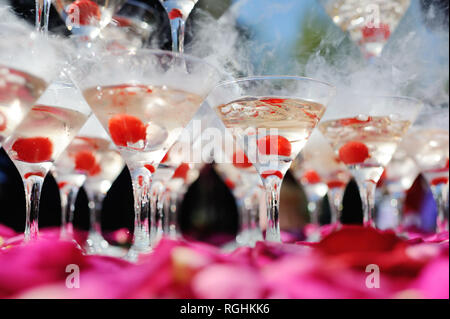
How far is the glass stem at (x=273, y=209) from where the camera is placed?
100cm

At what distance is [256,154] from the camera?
1.15 metres

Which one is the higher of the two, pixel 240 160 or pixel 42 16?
pixel 42 16

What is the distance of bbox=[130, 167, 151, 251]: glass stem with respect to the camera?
3.00ft

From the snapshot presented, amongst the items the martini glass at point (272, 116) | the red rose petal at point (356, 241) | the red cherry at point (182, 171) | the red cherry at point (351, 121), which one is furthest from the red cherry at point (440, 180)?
the red rose petal at point (356, 241)

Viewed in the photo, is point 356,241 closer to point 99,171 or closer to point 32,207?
point 32,207

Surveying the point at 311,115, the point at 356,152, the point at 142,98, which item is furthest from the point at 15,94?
the point at 356,152

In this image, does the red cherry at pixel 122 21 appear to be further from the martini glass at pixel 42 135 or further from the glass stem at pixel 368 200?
the glass stem at pixel 368 200

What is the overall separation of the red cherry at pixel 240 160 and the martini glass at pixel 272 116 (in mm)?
524

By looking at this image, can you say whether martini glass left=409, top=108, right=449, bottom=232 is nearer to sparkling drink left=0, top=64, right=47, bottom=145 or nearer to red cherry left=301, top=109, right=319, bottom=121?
red cherry left=301, top=109, right=319, bottom=121

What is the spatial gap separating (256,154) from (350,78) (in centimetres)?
65

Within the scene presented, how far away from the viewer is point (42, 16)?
3.62 ft

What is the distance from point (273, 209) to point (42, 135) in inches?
23.4

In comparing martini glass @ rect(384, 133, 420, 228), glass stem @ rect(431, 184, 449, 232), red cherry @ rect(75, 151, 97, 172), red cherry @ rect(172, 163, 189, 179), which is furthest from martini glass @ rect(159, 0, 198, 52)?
martini glass @ rect(384, 133, 420, 228)
